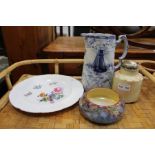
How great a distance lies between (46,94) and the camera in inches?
22.8

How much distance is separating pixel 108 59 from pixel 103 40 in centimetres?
6

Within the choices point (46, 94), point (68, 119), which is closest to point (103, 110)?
point (68, 119)

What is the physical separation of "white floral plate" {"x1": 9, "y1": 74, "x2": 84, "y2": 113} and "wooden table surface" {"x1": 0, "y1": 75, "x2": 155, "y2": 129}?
2 centimetres

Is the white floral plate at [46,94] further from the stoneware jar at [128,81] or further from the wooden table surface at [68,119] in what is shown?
the stoneware jar at [128,81]

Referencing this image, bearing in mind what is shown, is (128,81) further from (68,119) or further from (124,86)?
(68,119)

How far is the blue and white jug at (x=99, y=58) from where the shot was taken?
19.6 inches

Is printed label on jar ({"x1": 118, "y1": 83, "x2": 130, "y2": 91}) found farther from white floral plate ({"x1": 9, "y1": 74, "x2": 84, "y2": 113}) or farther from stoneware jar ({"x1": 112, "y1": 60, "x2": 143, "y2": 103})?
white floral plate ({"x1": 9, "y1": 74, "x2": 84, "y2": 113})

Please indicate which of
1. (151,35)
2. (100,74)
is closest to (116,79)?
(100,74)

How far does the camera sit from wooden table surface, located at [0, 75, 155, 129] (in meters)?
0.45

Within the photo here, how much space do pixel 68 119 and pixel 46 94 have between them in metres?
0.14

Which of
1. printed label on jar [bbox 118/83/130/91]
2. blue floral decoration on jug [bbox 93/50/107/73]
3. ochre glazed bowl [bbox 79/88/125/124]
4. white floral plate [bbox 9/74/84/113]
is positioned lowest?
white floral plate [bbox 9/74/84/113]

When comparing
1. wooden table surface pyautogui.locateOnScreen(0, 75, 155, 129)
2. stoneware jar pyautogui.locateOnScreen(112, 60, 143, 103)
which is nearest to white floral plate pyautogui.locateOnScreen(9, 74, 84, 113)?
wooden table surface pyautogui.locateOnScreen(0, 75, 155, 129)

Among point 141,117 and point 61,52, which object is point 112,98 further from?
point 61,52

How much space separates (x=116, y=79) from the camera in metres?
0.52
